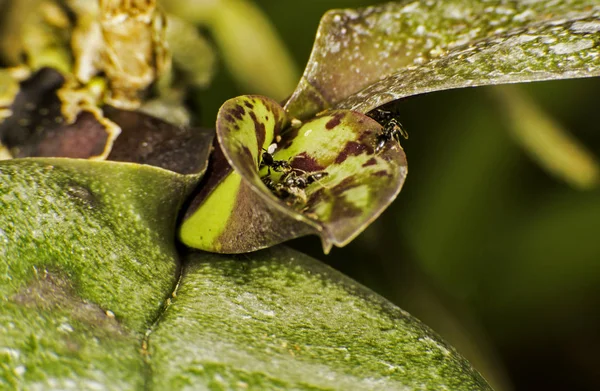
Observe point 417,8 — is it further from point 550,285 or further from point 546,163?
point 550,285

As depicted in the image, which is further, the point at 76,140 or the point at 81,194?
the point at 76,140

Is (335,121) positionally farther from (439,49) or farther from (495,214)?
(495,214)

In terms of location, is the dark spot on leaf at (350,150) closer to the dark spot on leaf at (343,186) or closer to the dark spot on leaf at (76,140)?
the dark spot on leaf at (343,186)

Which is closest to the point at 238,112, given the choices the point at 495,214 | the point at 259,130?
the point at 259,130

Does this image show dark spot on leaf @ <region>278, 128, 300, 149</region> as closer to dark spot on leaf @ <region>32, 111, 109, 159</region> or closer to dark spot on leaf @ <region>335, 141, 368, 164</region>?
dark spot on leaf @ <region>335, 141, 368, 164</region>

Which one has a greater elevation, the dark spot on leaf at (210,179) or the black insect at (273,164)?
the black insect at (273,164)

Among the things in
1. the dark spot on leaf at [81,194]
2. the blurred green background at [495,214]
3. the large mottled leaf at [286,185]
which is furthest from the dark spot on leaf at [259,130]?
the blurred green background at [495,214]

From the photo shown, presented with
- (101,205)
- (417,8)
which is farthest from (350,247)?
(101,205)
